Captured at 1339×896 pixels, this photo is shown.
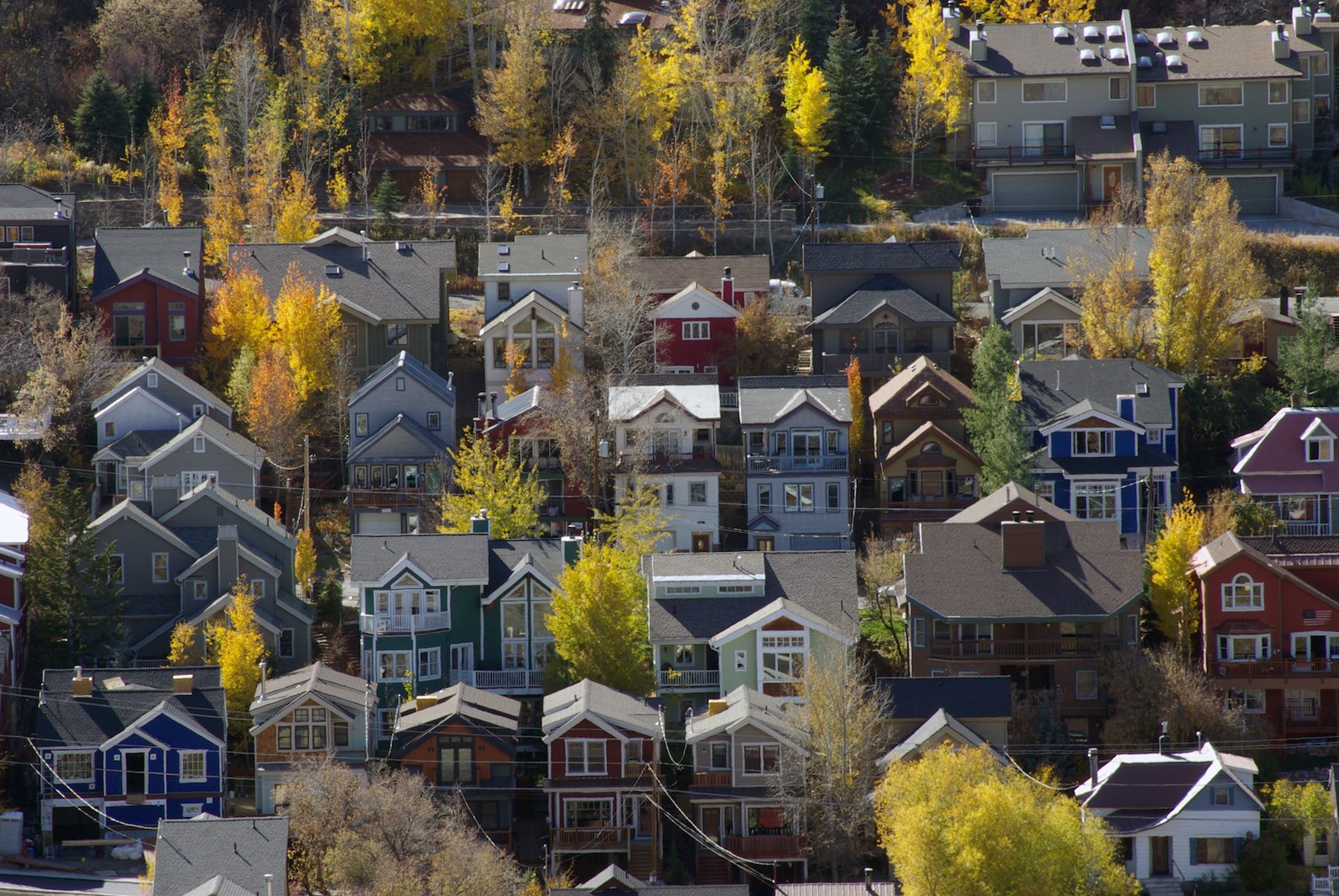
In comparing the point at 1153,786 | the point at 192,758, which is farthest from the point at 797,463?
the point at 192,758

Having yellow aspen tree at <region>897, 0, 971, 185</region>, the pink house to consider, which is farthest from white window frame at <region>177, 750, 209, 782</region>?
yellow aspen tree at <region>897, 0, 971, 185</region>

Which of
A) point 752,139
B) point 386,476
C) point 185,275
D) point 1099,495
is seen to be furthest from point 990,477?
point 185,275

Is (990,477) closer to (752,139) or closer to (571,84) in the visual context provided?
(752,139)

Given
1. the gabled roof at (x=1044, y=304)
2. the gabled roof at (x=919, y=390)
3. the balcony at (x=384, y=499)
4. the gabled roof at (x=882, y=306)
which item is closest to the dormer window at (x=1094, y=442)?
the gabled roof at (x=919, y=390)

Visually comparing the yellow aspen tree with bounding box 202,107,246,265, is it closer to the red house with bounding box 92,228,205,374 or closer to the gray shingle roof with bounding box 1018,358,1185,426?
the red house with bounding box 92,228,205,374

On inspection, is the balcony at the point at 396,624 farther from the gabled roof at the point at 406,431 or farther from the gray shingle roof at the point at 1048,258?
the gray shingle roof at the point at 1048,258
